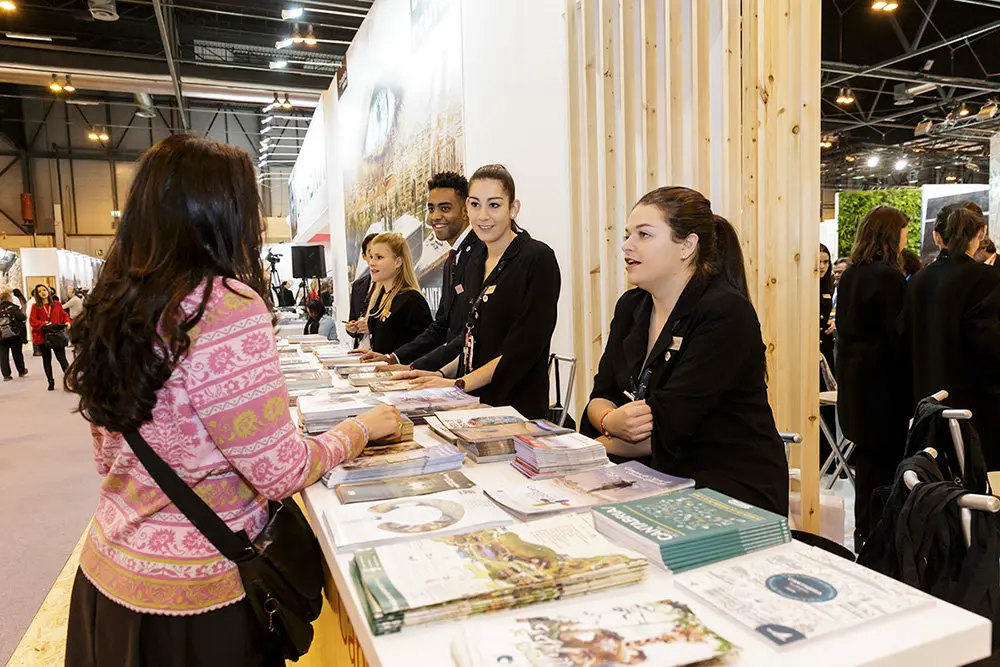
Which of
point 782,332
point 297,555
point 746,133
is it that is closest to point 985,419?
point 782,332

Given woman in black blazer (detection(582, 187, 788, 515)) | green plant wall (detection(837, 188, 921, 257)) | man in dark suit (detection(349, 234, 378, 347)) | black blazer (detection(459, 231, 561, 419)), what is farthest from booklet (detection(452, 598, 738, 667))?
green plant wall (detection(837, 188, 921, 257))

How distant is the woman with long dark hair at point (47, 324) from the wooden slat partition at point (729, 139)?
10.1 meters

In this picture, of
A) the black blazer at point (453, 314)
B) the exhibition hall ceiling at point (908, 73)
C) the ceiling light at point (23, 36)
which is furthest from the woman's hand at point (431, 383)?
the ceiling light at point (23, 36)

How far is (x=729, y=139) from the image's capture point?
8.80ft

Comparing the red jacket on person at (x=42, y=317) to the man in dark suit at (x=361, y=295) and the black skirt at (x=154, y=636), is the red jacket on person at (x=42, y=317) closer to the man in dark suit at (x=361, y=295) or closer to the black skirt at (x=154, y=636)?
the man in dark suit at (x=361, y=295)

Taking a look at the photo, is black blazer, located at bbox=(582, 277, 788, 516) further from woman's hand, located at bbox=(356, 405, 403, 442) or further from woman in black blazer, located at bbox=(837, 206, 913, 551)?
woman in black blazer, located at bbox=(837, 206, 913, 551)

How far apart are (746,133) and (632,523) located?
2025 millimetres

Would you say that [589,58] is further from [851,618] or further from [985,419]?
[851,618]

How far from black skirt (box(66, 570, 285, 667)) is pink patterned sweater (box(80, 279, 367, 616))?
0.02 meters

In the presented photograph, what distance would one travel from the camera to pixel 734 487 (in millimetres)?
1641

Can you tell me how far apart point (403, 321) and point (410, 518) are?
2.76 metres

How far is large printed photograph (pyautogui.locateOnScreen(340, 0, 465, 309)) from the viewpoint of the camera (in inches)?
206

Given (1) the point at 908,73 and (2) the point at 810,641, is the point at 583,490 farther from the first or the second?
(1) the point at 908,73

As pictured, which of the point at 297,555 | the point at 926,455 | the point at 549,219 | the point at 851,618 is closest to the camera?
the point at 851,618
